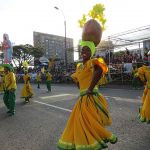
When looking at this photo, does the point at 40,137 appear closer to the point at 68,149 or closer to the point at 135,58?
the point at 68,149

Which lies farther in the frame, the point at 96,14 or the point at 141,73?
the point at 141,73

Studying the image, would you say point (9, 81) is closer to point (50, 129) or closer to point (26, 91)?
point (50, 129)

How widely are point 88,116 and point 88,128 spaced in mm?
194

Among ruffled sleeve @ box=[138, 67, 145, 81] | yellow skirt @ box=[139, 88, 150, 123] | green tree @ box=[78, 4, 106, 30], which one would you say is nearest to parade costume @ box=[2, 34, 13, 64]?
ruffled sleeve @ box=[138, 67, 145, 81]

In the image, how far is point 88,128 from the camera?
5.18 meters

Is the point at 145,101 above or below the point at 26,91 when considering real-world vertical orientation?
above

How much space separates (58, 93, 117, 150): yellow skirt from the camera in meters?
5.07

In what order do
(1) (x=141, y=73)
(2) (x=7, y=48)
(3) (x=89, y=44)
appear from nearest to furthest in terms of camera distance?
1. (3) (x=89, y=44)
2. (1) (x=141, y=73)
3. (2) (x=7, y=48)

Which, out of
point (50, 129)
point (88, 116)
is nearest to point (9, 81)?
point (50, 129)

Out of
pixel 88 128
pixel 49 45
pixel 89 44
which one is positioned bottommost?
pixel 88 128

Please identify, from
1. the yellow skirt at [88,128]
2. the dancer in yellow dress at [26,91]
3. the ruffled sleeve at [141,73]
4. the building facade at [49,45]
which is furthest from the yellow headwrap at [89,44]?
the building facade at [49,45]

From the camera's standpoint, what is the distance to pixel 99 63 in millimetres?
5383

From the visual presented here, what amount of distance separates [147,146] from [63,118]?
425cm

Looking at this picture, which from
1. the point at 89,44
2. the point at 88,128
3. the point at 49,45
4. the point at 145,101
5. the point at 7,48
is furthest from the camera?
the point at 49,45
